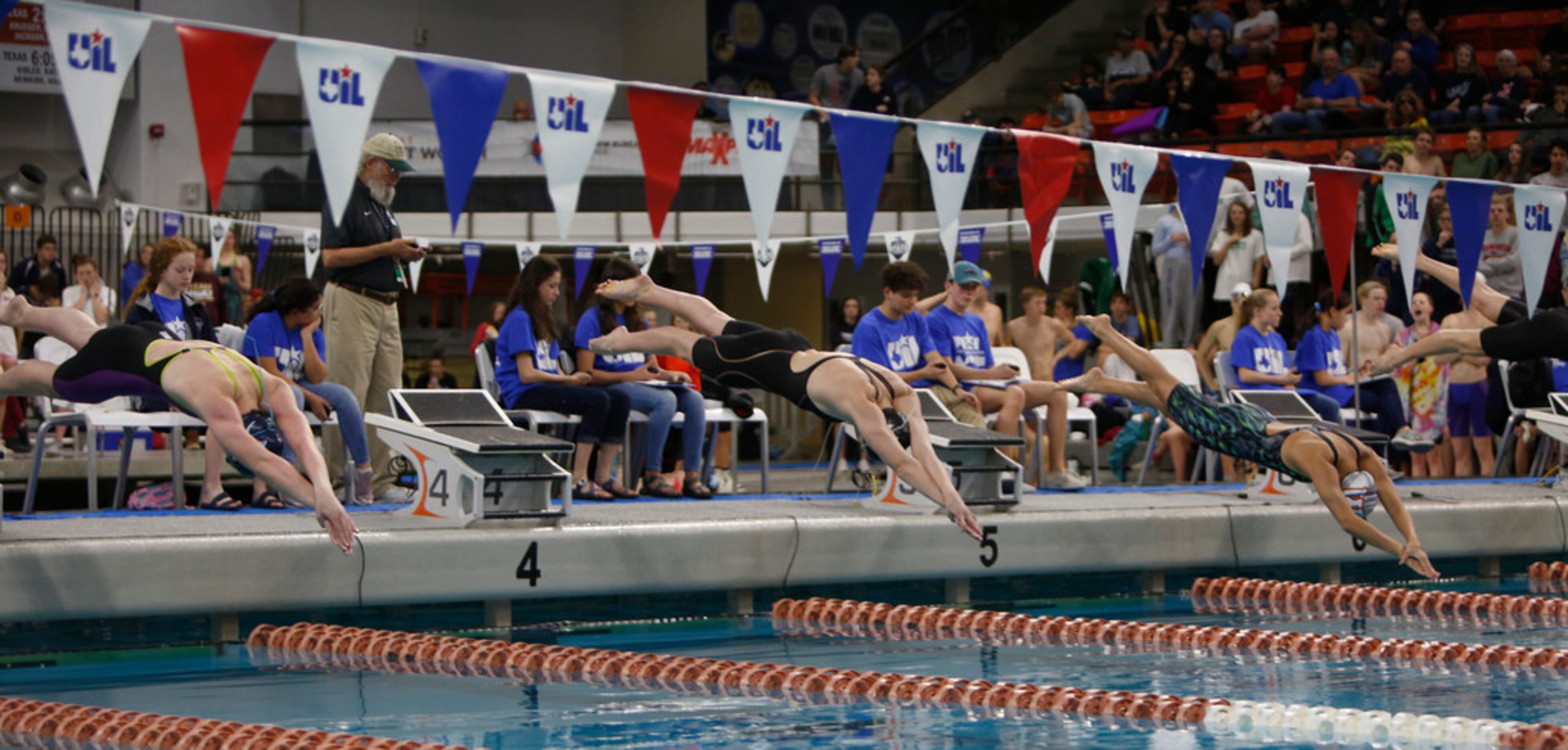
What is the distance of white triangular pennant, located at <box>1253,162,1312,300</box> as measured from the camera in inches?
347

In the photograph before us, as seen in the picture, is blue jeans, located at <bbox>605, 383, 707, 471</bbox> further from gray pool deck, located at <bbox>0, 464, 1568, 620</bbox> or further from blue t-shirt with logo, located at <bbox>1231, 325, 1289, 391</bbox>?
blue t-shirt with logo, located at <bbox>1231, 325, 1289, 391</bbox>

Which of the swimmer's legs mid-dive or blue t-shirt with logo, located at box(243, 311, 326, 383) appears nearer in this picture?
the swimmer's legs mid-dive

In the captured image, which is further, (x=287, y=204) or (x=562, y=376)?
(x=287, y=204)

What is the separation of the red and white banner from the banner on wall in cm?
1026

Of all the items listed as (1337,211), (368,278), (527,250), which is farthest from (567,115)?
(527,250)

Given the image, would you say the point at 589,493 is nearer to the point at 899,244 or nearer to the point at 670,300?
the point at 670,300

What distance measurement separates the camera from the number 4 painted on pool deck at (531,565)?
6.81 m

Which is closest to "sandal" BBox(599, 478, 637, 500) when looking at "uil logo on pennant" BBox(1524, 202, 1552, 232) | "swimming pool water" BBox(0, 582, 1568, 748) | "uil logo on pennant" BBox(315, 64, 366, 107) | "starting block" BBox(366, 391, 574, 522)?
"starting block" BBox(366, 391, 574, 522)

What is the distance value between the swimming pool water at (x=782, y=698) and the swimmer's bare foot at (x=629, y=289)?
1468 mm

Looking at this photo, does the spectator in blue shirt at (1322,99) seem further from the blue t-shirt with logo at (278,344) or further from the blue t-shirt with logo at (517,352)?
the blue t-shirt with logo at (278,344)

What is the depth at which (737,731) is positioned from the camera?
15.6 ft

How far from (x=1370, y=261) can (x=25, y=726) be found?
36.3 ft

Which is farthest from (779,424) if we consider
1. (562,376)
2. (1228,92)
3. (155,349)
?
(155,349)

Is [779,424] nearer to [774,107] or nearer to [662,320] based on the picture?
[662,320]
